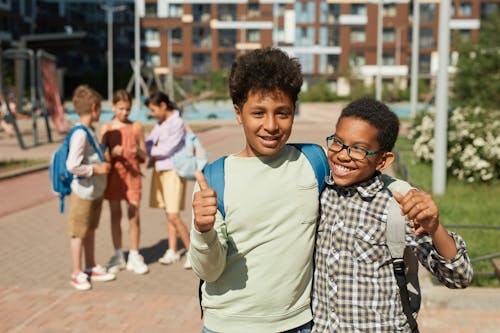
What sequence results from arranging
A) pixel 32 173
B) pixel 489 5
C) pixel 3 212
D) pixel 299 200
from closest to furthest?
pixel 299 200
pixel 3 212
pixel 32 173
pixel 489 5

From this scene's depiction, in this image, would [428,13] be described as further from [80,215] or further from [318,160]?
[318,160]

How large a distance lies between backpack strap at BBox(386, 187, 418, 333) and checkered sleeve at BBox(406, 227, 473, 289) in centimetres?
4

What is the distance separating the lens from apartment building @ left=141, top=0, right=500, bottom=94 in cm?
7506

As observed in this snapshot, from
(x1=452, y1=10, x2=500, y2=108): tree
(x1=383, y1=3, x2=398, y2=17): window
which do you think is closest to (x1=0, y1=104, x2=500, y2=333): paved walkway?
(x1=452, y1=10, x2=500, y2=108): tree

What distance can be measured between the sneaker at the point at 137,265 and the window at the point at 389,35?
2810 inches

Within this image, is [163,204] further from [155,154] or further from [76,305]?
[76,305]

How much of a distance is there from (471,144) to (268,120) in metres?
11.4

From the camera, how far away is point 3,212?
10.5m

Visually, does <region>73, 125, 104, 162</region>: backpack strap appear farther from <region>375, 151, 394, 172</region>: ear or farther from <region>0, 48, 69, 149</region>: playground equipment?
<region>0, 48, 69, 149</region>: playground equipment

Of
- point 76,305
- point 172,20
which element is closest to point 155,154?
point 76,305

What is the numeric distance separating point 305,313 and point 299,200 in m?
0.42

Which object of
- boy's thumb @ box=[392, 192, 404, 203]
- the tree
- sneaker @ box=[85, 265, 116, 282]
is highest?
the tree

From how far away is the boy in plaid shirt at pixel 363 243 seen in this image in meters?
2.42

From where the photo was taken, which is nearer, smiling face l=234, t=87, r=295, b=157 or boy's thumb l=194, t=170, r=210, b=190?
boy's thumb l=194, t=170, r=210, b=190
